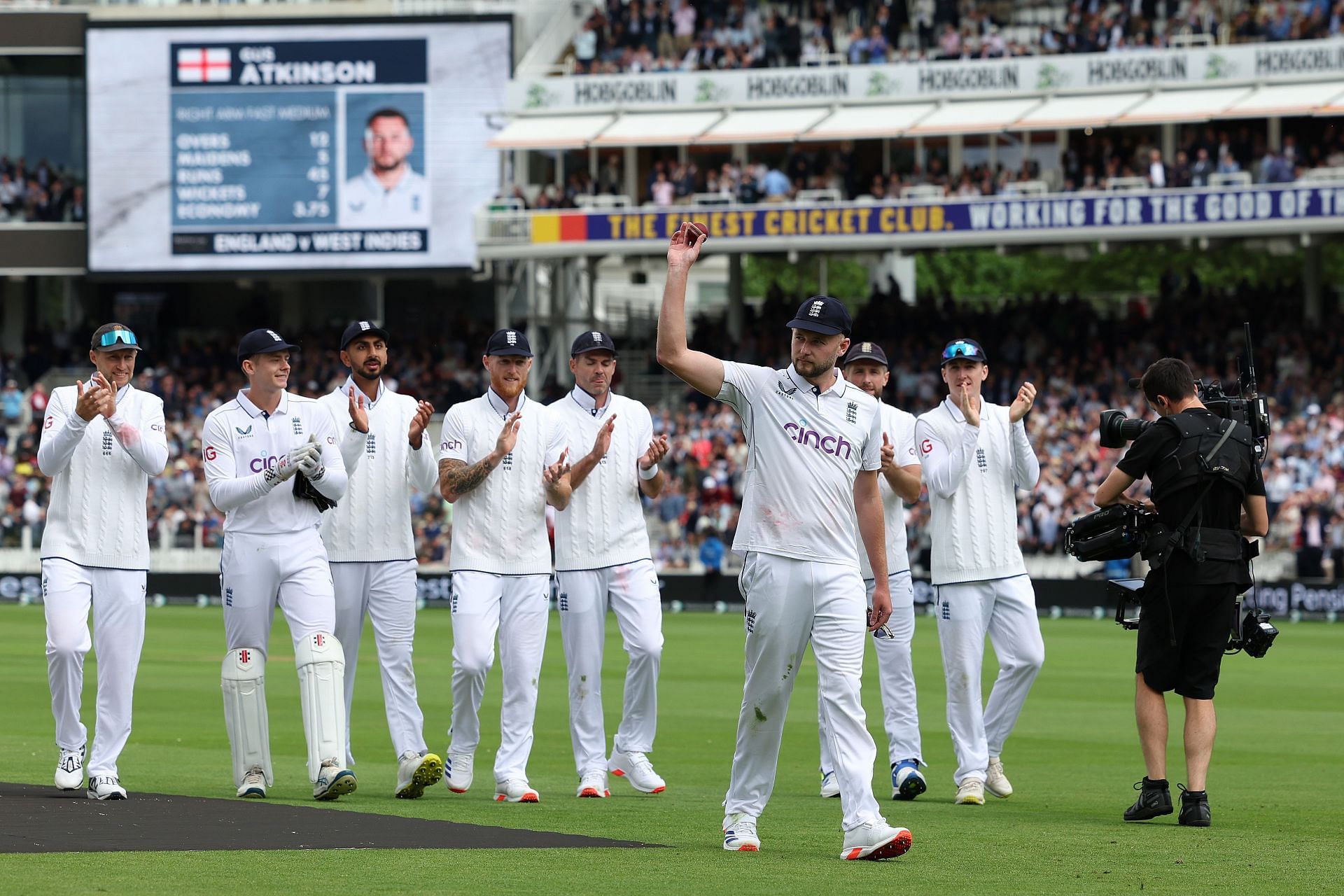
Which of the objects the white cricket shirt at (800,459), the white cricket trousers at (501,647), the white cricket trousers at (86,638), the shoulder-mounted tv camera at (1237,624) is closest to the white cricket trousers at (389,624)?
the white cricket trousers at (501,647)

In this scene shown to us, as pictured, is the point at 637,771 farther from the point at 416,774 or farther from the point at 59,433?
the point at 59,433

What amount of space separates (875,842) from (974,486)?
145 inches

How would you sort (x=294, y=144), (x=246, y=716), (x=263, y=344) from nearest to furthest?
(x=246, y=716) → (x=263, y=344) → (x=294, y=144)

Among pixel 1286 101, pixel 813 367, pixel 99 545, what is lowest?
pixel 99 545

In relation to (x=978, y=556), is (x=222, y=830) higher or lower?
lower

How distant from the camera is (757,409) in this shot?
862 cm

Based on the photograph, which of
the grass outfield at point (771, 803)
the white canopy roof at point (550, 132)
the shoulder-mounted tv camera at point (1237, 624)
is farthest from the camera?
the white canopy roof at point (550, 132)

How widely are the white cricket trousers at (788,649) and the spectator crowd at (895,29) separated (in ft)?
112

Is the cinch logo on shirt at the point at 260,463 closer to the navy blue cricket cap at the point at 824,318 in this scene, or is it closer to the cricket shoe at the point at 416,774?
the cricket shoe at the point at 416,774

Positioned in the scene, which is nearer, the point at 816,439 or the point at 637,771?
the point at 816,439

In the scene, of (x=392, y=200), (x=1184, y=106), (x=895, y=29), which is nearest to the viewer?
(x=1184, y=106)

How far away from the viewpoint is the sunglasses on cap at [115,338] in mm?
10203

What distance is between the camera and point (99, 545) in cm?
1022

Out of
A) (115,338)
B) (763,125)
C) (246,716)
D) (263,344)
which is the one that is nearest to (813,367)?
(263,344)
